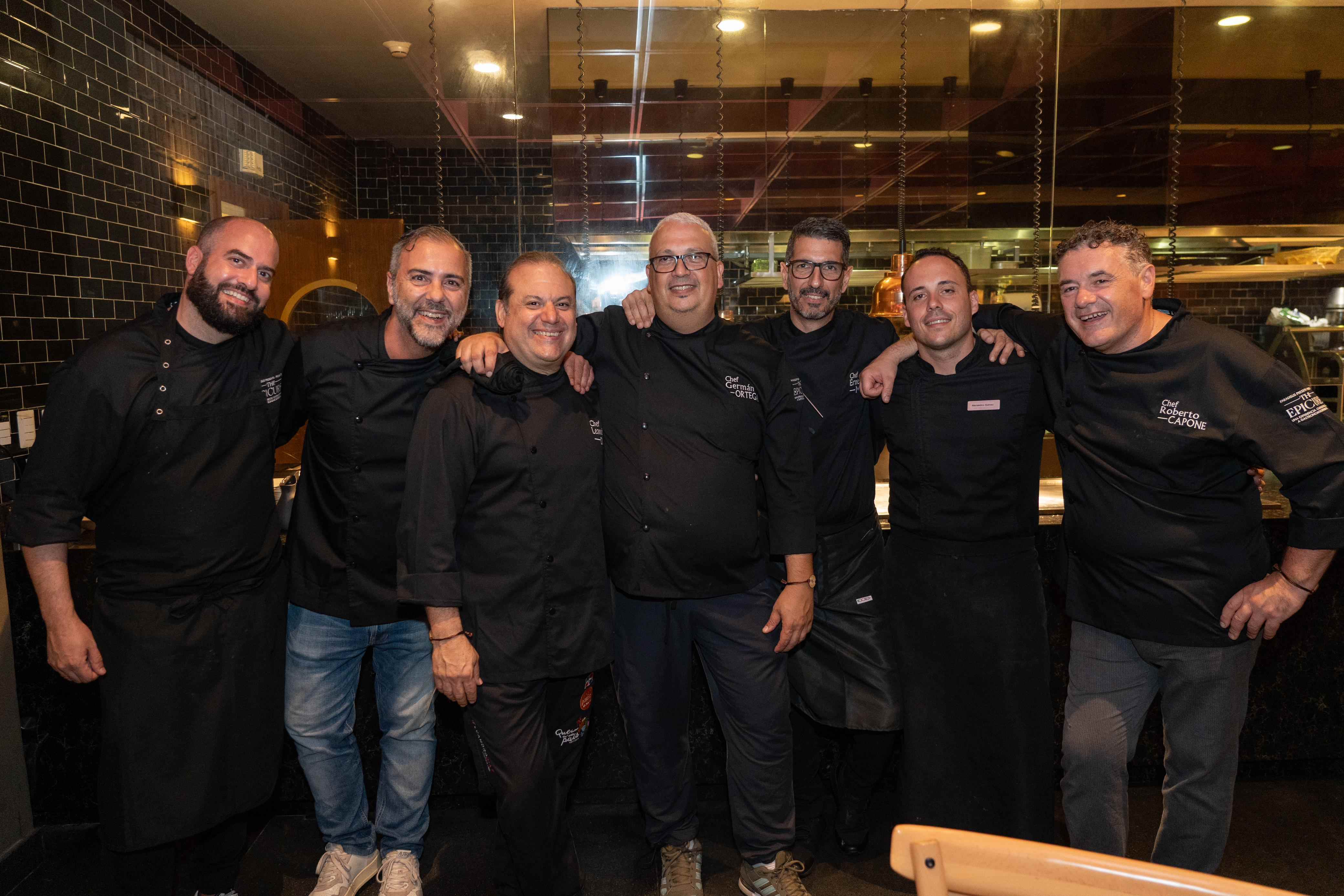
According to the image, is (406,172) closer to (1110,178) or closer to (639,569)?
(639,569)

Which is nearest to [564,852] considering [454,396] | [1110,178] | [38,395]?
[454,396]

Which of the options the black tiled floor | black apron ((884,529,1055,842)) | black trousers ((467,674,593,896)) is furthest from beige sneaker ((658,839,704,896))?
black apron ((884,529,1055,842))

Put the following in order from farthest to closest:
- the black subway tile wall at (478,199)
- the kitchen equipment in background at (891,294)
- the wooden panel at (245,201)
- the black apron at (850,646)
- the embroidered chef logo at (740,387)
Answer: the black subway tile wall at (478,199), the wooden panel at (245,201), the kitchen equipment in background at (891,294), the black apron at (850,646), the embroidered chef logo at (740,387)

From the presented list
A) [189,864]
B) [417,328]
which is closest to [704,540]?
[417,328]

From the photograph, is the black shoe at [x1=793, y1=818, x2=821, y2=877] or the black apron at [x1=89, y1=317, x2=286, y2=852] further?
the black shoe at [x1=793, y1=818, x2=821, y2=877]

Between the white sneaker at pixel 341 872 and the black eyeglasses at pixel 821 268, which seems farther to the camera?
the black eyeglasses at pixel 821 268

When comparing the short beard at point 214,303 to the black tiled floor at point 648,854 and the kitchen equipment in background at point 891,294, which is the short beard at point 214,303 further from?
the kitchen equipment in background at point 891,294

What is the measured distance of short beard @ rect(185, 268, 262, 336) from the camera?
202 centimetres

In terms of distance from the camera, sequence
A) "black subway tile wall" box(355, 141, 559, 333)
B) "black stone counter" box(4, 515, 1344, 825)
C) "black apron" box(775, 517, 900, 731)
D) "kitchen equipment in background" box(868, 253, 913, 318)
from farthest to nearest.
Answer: "black subway tile wall" box(355, 141, 559, 333) → "kitchen equipment in background" box(868, 253, 913, 318) → "black stone counter" box(4, 515, 1344, 825) → "black apron" box(775, 517, 900, 731)

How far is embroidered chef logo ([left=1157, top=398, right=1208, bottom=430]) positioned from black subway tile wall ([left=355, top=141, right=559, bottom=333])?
149 inches

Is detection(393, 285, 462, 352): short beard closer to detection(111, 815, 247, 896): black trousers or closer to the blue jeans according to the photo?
the blue jeans

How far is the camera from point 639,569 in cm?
218

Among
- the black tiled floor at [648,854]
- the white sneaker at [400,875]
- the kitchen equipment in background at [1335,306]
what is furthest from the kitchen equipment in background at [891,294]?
the kitchen equipment in background at [1335,306]

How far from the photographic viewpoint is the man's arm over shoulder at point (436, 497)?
194 cm
